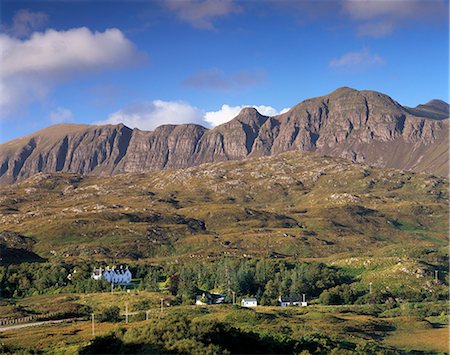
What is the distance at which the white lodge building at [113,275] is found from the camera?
14775cm

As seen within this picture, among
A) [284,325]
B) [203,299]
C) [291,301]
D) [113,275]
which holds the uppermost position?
[113,275]

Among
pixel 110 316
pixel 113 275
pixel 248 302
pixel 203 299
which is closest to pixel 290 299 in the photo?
pixel 248 302

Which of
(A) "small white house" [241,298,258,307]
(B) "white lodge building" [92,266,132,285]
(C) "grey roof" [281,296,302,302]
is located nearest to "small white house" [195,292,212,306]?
(A) "small white house" [241,298,258,307]

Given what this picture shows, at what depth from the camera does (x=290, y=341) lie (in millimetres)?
60938

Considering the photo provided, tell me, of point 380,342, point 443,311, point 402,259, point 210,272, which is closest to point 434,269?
point 402,259

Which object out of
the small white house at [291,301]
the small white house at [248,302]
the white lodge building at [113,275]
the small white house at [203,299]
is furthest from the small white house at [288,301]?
the white lodge building at [113,275]

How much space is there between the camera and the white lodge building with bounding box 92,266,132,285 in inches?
5817

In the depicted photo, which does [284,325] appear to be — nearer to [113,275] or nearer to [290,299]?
[290,299]

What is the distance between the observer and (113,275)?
151m

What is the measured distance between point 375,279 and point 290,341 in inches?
3687

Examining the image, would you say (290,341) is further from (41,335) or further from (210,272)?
(210,272)

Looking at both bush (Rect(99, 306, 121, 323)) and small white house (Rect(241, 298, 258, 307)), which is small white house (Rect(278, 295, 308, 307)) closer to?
small white house (Rect(241, 298, 258, 307))

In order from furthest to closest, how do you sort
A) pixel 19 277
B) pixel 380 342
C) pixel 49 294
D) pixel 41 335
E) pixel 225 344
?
1. pixel 19 277
2. pixel 49 294
3. pixel 380 342
4. pixel 41 335
5. pixel 225 344

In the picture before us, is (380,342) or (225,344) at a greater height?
(225,344)
